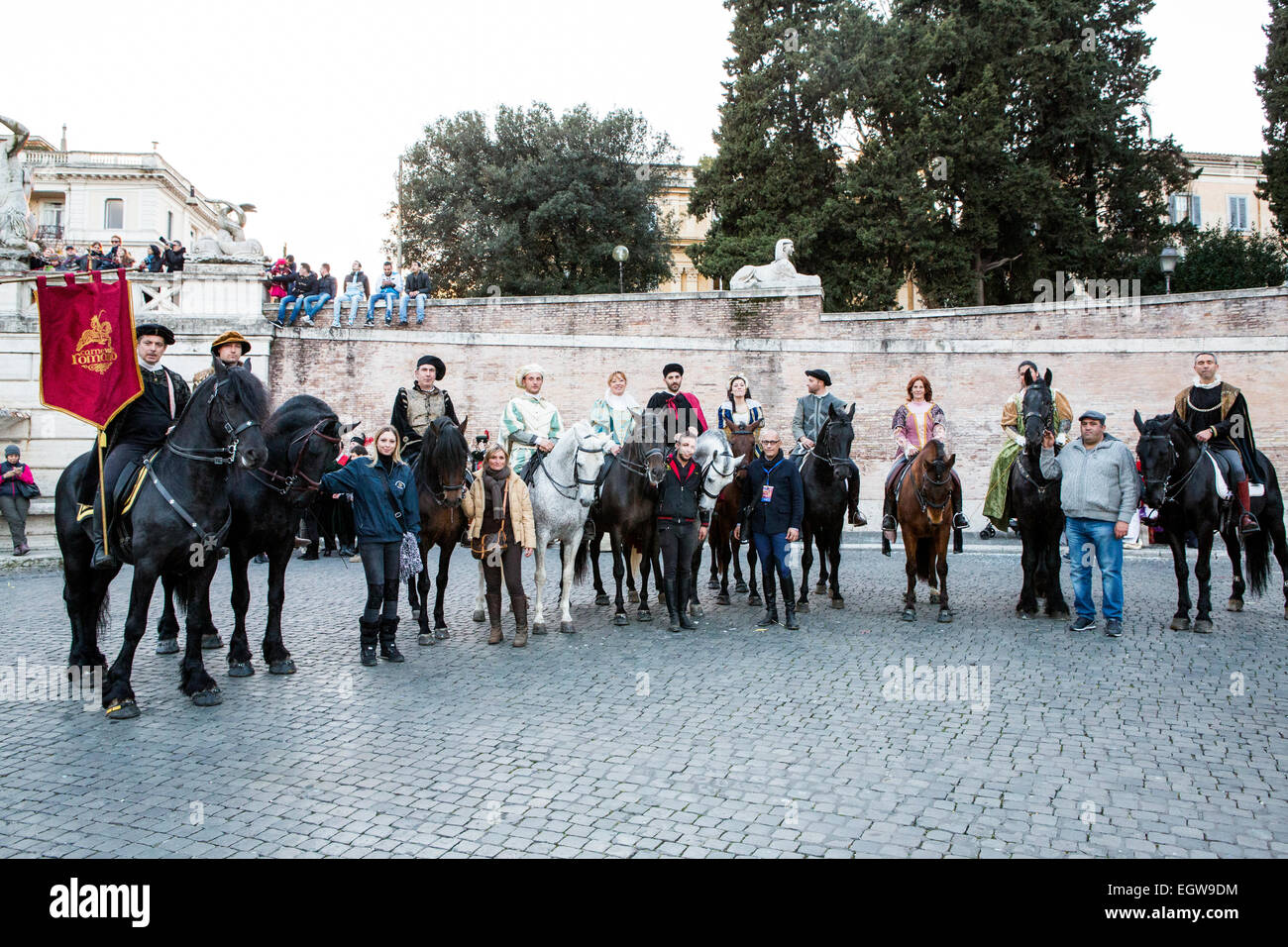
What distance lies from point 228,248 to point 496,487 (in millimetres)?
12505

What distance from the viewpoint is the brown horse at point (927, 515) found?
877 centimetres

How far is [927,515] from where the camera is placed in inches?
351

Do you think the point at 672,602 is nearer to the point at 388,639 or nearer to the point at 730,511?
the point at 730,511

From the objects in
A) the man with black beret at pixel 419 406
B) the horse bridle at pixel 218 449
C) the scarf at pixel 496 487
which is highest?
the man with black beret at pixel 419 406

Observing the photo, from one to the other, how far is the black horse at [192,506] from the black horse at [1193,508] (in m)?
6.92

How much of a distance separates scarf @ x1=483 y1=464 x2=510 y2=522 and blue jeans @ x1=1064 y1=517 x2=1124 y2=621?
4.75 m

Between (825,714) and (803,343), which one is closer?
(825,714)

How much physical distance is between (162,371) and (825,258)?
21224 millimetres

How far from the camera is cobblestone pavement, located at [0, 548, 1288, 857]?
4.03 m

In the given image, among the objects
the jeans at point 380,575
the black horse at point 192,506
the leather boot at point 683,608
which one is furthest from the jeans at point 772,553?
the black horse at point 192,506

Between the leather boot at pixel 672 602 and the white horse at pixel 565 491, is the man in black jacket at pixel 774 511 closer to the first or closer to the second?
the leather boot at pixel 672 602

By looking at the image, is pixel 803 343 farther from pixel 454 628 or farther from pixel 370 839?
pixel 370 839
